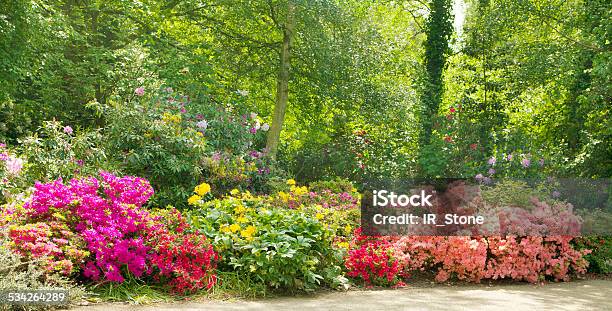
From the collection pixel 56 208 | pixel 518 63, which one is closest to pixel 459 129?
pixel 518 63

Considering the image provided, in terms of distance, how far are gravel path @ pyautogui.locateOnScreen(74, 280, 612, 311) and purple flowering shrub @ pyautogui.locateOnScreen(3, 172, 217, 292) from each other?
15.3 inches

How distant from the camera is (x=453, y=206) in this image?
27.8 feet

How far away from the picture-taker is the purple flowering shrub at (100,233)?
530cm

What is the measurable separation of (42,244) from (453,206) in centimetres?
512

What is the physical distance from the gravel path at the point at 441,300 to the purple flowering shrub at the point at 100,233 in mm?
389

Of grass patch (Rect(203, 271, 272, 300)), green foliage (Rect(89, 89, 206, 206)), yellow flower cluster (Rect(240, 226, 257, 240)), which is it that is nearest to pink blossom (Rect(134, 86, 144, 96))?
green foliage (Rect(89, 89, 206, 206))

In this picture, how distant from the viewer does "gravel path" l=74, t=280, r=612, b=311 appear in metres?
5.16

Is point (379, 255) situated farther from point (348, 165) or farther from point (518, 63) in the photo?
point (518, 63)

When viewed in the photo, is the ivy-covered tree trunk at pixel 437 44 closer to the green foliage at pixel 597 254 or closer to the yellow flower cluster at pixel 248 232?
the green foliage at pixel 597 254

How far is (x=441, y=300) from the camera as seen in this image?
5.70 metres

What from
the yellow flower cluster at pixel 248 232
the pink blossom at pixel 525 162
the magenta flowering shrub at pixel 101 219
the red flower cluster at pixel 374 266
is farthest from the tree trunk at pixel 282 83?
the magenta flowering shrub at pixel 101 219

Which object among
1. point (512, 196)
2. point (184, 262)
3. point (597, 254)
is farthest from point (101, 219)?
point (597, 254)

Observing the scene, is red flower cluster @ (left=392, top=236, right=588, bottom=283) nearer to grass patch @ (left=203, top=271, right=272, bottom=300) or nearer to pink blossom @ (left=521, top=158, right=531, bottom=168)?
grass patch @ (left=203, top=271, right=272, bottom=300)

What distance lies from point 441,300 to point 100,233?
2.89m
